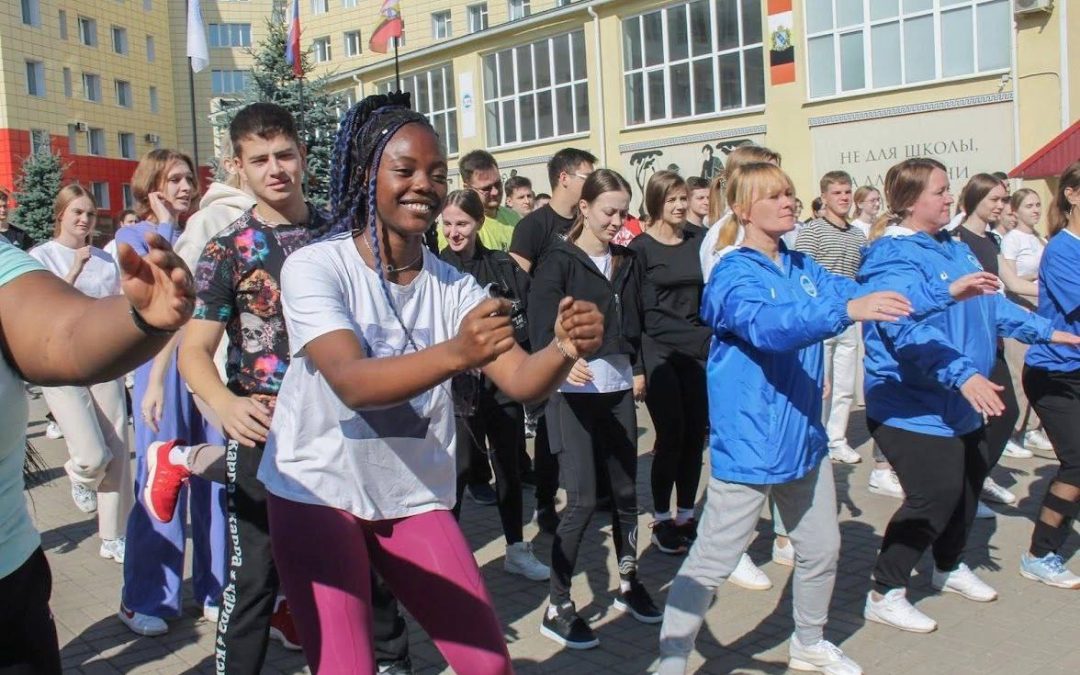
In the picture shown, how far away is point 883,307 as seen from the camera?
3.50 meters

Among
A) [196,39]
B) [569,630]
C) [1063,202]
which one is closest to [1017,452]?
[1063,202]

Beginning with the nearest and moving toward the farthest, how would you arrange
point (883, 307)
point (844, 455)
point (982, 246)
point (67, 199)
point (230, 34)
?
point (883, 307) < point (67, 199) < point (982, 246) < point (844, 455) < point (230, 34)

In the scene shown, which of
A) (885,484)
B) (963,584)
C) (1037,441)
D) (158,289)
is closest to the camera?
(158,289)

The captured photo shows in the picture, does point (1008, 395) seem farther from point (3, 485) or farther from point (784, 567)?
point (3, 485)

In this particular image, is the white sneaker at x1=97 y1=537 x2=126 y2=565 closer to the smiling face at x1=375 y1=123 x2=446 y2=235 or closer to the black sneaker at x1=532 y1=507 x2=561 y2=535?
the black sneaker at x1=532 y1=507 x2=561 y2=535

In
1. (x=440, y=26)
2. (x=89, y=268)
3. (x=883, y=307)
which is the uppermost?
(x=440, y=26)

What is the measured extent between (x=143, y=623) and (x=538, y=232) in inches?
129

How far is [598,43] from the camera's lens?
103 feet

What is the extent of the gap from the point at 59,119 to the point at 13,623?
49.8m

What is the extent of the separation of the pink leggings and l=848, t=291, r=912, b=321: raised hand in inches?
63.9

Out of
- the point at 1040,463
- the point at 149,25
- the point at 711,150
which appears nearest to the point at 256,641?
the point at 1040,463

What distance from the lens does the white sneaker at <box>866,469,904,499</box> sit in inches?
275

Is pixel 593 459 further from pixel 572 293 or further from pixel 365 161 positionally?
pixel 365 161

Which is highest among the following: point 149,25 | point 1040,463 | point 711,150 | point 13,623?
point 149,25
